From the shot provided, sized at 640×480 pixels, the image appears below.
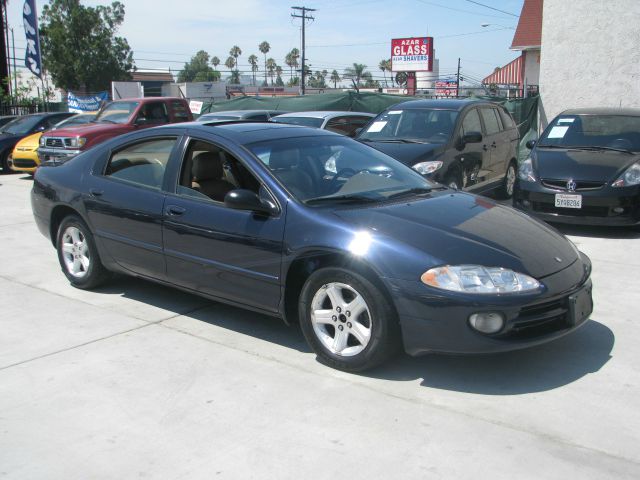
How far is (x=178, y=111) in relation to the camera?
1544 centimetres

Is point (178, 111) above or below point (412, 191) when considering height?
above

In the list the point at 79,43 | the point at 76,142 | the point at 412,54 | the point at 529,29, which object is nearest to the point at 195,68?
the point at 79,43

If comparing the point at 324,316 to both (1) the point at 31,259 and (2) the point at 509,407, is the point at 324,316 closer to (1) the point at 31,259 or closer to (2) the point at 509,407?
(2) the point at 509,407

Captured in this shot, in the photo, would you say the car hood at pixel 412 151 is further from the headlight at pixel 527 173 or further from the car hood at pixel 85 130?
the car hood at pixel 85 130

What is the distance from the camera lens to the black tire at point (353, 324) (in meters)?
3.90

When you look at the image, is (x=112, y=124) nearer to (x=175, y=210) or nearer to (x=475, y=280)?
(x=175, y=210)

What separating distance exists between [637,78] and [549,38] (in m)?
2.12

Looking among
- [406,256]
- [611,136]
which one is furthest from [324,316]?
[611,136]

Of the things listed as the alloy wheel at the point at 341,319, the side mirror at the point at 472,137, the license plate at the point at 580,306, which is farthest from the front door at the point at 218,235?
the side mirror at the point at 472,137

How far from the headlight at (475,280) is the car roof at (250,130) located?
71.6 inches

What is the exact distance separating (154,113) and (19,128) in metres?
4.22

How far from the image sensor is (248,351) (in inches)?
179

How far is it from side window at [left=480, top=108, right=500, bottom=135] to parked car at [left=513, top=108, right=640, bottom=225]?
0.93 metres

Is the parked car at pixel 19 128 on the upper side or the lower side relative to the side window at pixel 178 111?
lower
